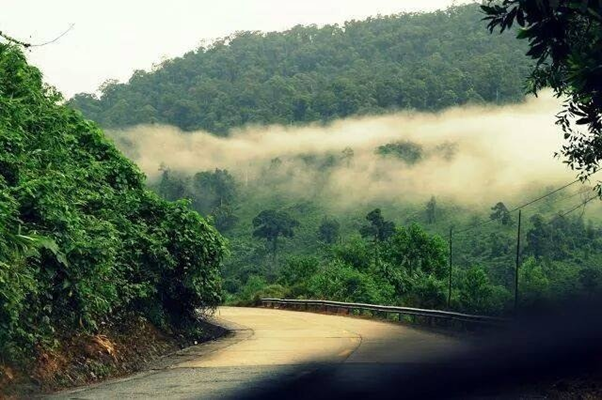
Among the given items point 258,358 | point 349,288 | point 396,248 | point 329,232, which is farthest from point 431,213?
point 258,358

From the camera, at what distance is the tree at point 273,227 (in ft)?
476

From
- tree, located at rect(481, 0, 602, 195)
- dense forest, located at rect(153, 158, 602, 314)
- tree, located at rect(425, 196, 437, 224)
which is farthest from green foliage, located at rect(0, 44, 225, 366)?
tree, located at rect(425, 196, 437, 224)

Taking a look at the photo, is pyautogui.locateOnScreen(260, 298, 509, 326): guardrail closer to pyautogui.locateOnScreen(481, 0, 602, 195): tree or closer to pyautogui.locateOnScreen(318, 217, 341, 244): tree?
pyautogui.locateOnScreen(481, 0, 602, 195): tree

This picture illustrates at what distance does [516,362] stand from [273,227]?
142321 millimetres

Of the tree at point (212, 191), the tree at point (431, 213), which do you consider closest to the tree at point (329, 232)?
the tree at point (431, 213)

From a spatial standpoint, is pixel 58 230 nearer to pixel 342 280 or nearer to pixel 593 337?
pixel 593 337

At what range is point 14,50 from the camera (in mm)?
16891

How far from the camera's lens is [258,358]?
59.3 feet

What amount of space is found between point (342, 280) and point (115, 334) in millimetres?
44000

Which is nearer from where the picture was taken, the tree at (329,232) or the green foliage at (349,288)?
the green foliage at (349,288)

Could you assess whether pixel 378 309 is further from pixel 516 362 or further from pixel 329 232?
pixel 329 232

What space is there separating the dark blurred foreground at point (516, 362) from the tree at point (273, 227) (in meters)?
139

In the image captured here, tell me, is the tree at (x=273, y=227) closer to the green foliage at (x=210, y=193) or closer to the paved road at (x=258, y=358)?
the green foliage at (x=210, y=193)

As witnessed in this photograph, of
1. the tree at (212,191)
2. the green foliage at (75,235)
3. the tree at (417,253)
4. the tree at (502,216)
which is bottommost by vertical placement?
the green foliage at (75,235)
